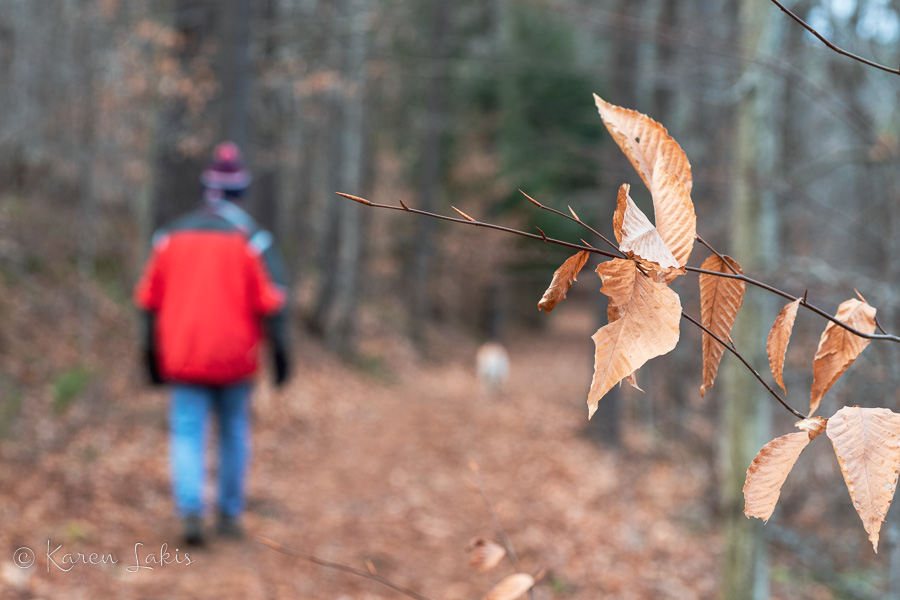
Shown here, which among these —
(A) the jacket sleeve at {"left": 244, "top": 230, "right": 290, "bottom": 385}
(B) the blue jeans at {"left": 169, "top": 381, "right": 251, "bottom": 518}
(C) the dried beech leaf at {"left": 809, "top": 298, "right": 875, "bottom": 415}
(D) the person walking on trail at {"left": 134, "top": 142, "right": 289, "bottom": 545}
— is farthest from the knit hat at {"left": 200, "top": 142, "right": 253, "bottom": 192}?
(C) the dried beech leaf at {"left": 809, "top": 298, "right": 875, "bottom": 415}

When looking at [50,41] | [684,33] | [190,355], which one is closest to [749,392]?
[684,33]

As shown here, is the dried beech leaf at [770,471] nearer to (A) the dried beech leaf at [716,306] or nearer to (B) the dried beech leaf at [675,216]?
(A) the dried beech leaf at [716,306]

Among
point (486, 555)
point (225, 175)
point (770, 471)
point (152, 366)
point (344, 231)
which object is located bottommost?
point (344, 231)

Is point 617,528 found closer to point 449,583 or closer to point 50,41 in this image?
point 449,583

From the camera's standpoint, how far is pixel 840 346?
0.78m

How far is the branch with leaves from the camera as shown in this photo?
0.69 m

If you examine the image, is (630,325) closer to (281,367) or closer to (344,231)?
(281,367)

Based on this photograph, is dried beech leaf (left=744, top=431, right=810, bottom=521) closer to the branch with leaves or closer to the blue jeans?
the branch with leaves

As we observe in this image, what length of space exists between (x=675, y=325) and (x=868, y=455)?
0.86 ft

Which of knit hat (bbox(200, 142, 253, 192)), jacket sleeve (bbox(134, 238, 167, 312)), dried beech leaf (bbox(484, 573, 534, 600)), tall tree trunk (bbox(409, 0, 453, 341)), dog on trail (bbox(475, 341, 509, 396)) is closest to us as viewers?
dried beech leaf (bbox(484, 573, 534, 600))

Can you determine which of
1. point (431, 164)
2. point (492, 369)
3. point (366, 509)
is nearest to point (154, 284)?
point (366, 509)

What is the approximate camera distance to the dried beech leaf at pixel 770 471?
74cm

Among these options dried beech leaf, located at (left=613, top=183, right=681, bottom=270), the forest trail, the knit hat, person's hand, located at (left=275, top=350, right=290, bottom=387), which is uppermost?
dried beech leaf, located at (left=613, top=183, right=681, bottom=270)

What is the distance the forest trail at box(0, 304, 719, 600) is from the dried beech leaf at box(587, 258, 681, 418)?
141 centimetres
